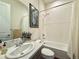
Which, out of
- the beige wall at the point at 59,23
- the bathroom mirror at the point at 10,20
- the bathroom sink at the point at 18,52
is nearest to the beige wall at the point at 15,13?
the bathroom mirror at the point at 10,20

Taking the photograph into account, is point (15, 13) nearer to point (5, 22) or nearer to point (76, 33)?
point (5, 22)

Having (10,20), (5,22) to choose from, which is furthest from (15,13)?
(5,22)

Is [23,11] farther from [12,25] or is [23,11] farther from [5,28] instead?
[5,28]

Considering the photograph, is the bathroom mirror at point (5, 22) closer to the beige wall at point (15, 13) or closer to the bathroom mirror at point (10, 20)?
the bathroom mirror at point (10, 20)

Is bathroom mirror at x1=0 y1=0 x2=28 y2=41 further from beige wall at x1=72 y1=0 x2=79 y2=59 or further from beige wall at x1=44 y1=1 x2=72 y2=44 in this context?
beige wall at x1=44 y1=1 x2=72 y2=44

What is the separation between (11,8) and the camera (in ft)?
5.35

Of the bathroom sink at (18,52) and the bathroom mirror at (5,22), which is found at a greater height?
the bathroom mirror at (5,22)

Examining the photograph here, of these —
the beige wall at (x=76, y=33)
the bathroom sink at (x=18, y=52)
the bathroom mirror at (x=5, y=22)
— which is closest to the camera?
the bathroom sink at (x=18, y=52)

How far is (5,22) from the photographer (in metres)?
1.46

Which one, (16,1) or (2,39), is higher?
(16,1)

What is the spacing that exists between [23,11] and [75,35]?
140 centimetres

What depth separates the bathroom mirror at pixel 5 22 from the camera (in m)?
1.38

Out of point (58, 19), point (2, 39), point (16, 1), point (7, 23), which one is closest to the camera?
point (2, 39)

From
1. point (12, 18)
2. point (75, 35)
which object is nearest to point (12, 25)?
point (12, 18)
